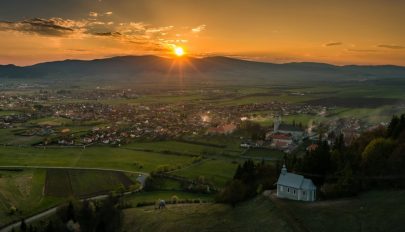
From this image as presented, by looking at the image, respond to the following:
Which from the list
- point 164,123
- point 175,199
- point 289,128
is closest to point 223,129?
point 289,128

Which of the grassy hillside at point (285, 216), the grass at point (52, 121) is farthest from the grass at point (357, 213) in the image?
the grass at point (52, 121)

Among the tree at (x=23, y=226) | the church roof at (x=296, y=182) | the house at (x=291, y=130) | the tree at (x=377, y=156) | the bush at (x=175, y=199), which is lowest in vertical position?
the tree at (x=23, y=226)

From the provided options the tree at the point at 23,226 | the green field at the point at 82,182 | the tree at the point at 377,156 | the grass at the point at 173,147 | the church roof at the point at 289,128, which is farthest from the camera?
the church roof at the point at 289,128

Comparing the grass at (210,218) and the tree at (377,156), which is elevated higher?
the tree at (377,156)

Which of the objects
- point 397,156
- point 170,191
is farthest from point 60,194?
point 397,156

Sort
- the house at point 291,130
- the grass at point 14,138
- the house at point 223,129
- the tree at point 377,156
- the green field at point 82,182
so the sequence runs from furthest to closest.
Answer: the house at point 223,129
the grass at point 14,138
the house at point 291,130
the green field at point 82,182
the tree at point 377,156

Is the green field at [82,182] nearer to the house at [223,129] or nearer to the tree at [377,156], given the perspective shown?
the tree at [377,156]

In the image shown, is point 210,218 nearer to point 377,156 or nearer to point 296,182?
point 296,182

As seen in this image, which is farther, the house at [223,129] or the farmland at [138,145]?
the house at [223,129]
